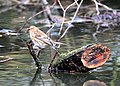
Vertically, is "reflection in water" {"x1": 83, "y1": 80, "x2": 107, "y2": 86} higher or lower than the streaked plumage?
lower

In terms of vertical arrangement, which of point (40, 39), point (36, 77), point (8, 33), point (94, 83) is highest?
point (8, 33)

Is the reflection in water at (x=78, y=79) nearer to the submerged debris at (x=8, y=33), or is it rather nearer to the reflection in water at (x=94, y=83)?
the reflection in water at (x=94, y=83)

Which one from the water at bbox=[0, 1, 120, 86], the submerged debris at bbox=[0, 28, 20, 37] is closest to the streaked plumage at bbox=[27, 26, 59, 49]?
the water at bbox=[0, 1, 120, 86]

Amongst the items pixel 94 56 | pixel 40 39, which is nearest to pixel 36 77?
pixel 40 39

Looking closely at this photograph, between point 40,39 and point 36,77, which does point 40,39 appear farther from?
point 36,77

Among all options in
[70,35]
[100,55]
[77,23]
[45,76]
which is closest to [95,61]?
[100,55]

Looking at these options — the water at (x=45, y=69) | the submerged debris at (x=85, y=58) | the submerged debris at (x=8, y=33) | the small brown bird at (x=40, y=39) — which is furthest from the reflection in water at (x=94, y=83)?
the submerged debris at (x=8, y=33)

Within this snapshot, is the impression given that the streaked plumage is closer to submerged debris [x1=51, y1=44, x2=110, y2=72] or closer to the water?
submerged debris [x1=51, y1=44, x2=110, y2=72]

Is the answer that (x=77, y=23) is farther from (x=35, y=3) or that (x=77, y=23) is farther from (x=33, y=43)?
(x=33, y=43)
